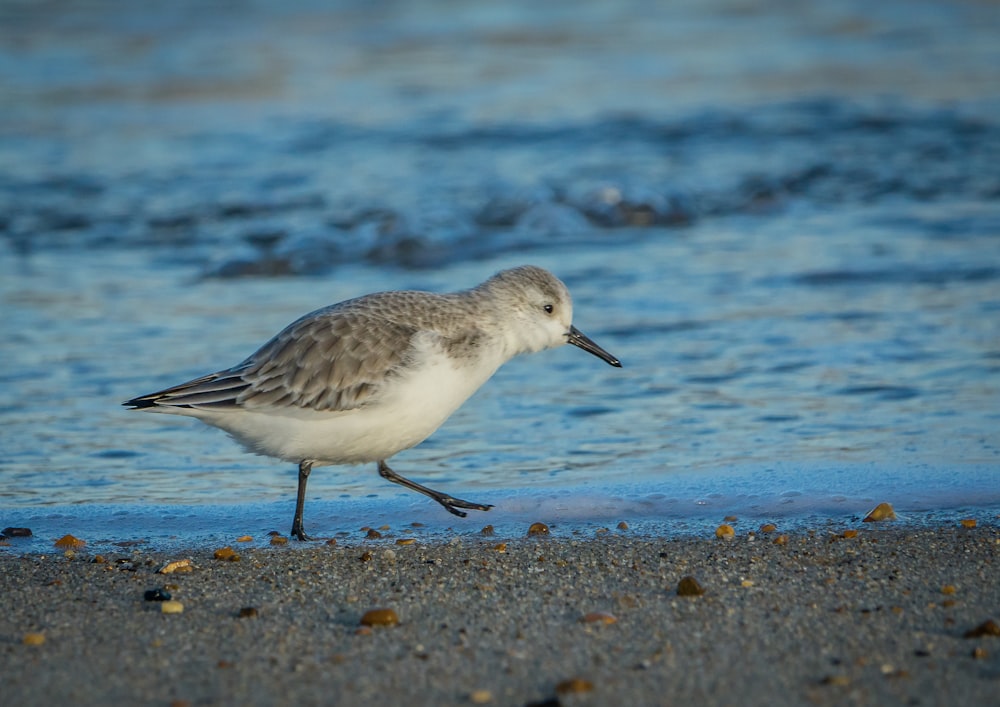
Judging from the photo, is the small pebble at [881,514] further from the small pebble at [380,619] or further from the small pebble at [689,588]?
the small pebble at [380,619]

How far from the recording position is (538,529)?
16.9 ft

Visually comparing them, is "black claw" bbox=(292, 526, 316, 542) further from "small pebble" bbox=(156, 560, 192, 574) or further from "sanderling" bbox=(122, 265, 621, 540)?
"small pebble" bbox=(156, 560, 192, 574)

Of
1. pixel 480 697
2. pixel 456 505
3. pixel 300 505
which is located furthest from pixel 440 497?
pixel 480 697

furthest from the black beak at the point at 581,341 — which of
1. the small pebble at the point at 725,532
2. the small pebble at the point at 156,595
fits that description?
the small pebble at the point at 156,595

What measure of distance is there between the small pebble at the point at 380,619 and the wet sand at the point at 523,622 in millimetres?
44

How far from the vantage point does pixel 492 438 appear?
654 cm

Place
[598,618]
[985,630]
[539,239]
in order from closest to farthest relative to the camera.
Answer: [985,630], [598,618], [539,239]

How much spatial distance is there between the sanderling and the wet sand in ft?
1.57

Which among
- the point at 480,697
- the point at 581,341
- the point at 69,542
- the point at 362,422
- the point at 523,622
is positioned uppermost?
the point at 581,341

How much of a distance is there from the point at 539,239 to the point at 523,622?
730cm

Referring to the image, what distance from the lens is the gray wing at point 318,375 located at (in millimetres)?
5328

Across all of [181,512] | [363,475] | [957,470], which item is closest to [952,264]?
[957,470]

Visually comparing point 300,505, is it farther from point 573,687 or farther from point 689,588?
point 573,687

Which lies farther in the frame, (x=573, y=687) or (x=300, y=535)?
(x=300, y=535)
